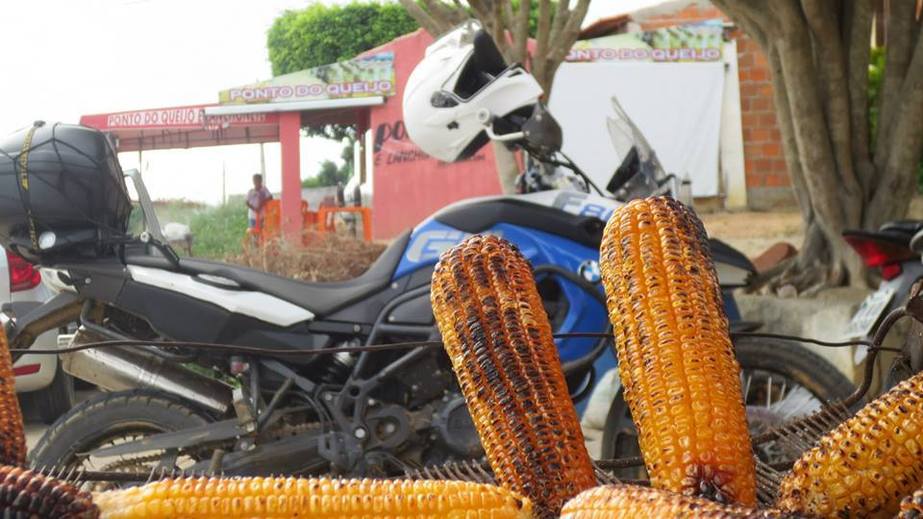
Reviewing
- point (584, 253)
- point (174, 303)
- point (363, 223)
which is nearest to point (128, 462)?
point (174, 303)

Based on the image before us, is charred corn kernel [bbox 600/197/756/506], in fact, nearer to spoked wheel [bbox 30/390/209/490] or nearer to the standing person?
spoked wheel [bbox 30/390/209/490]

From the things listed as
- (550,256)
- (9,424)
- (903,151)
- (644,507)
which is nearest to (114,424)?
(550,256)

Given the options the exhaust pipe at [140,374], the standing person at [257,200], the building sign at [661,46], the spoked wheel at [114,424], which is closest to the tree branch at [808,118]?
the exhaust pipe at [140,374]

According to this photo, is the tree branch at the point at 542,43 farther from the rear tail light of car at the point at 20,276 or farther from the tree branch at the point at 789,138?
the rear tail light of car at the point at 20,276

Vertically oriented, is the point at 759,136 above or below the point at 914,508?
below

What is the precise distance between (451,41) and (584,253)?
3.77 ft

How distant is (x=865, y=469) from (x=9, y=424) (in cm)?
101

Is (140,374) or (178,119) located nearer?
(140,374)

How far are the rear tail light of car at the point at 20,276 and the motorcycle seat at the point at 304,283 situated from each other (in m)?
3.23

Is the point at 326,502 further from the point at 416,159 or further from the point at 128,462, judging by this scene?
the point at 416,159

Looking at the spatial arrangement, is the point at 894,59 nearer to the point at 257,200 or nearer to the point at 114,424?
the point at 114,424

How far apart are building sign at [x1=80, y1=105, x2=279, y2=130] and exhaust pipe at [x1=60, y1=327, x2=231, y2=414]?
1501cm

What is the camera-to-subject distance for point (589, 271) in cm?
358

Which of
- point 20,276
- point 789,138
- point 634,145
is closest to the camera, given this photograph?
point 634,145
